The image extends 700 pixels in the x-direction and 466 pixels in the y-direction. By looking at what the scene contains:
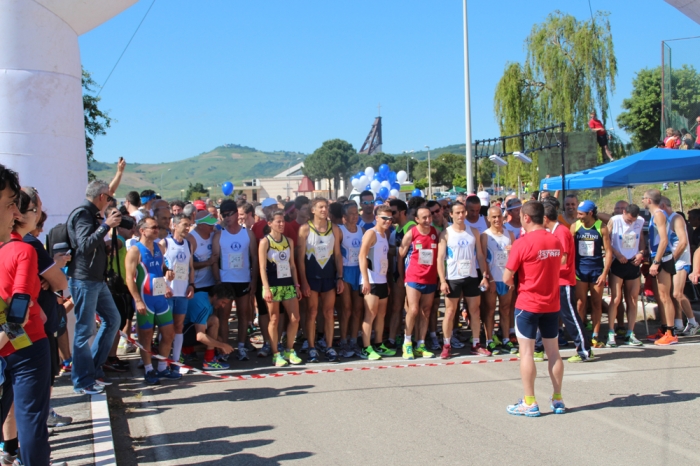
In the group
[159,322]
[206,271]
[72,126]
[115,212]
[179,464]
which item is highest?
[72,126]

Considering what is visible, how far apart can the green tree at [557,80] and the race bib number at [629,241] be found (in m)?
19.7

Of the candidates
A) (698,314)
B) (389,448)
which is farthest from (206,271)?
(698,314)

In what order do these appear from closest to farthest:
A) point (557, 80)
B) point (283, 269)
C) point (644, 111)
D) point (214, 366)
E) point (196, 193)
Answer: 1. point (214, 366)
2. point (283, 269)
3. point (557, 80)
4. point (644, 111)
5. point (196, 193)

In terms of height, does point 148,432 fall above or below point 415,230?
below

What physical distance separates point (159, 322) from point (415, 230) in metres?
3.41

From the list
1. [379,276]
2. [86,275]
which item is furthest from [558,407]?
[86,275]

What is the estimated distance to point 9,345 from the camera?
369 cm

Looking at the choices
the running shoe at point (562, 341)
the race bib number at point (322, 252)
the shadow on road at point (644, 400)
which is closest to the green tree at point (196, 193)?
the race bib number at point (322, 252)

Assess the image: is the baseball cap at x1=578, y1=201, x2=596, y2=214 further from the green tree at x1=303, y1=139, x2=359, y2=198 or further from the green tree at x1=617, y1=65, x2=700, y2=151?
the green tree at x1=303, y1=139, x2=359, y2=198

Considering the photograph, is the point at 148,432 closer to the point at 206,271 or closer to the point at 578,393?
the point at 206,271

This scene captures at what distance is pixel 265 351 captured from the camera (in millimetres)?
8570

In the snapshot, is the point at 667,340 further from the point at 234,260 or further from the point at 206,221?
the point at 206,221

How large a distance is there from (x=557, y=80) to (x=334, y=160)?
82.8 m

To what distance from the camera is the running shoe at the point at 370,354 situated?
8.22 metres
